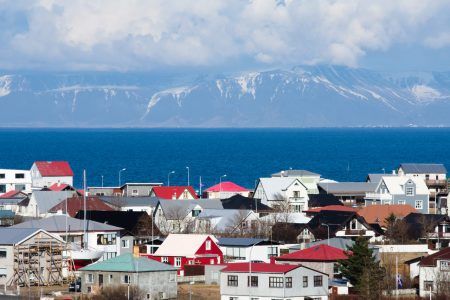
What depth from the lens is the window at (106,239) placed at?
57.5 m

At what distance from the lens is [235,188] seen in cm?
9494

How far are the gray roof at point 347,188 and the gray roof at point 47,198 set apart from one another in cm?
2068

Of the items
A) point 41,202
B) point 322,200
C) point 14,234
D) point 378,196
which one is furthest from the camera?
point 322,200

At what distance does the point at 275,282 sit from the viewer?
41.5 metres


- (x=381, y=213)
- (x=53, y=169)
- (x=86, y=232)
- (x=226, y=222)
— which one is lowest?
(x=86, y=232)

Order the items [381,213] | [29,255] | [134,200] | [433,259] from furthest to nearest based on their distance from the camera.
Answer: [134,200], [381,213], [29,255], [433,259]

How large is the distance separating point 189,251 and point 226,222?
14083 mm

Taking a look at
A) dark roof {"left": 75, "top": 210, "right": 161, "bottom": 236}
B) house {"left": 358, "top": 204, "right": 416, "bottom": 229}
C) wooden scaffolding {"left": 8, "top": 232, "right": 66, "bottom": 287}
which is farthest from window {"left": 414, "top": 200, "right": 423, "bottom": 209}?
wooden scaffolding {"left": 8, "top": 232, "right": 66, "bottom": 287}

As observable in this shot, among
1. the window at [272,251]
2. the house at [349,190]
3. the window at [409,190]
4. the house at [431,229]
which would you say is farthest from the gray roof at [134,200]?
the window at [272,251]

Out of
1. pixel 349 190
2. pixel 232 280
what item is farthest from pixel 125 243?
pixel 349 190

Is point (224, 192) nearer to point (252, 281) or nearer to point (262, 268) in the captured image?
point (262, 268)

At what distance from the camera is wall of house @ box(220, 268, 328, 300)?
4144 cm

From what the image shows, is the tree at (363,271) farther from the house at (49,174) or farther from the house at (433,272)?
the house at (49,174)

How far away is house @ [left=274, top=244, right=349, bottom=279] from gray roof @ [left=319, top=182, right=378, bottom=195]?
41.9m
